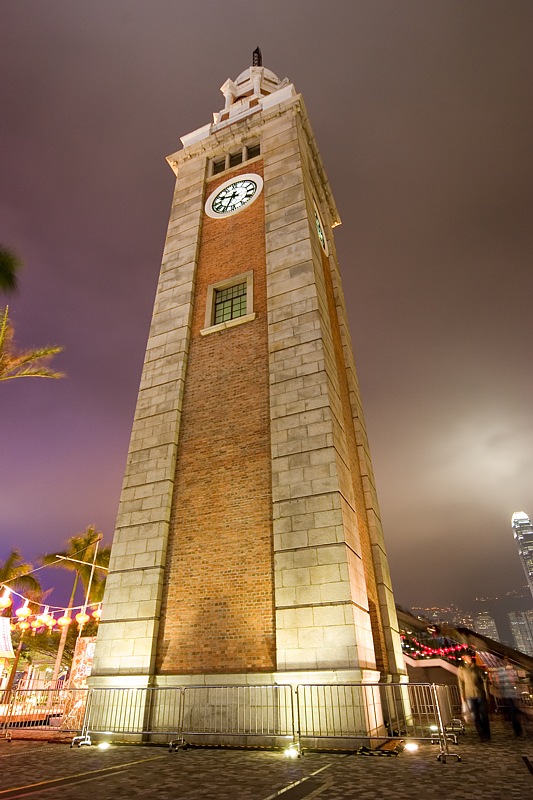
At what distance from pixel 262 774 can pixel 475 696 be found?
17.1ft

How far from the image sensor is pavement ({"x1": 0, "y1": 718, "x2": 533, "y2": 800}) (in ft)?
15.5

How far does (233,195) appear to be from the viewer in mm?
18781

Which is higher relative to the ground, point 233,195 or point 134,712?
point 233,195

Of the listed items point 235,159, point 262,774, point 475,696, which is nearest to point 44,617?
point 262,774

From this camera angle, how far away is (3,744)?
9312mm

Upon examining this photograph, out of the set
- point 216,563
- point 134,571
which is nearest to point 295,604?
point 216,563

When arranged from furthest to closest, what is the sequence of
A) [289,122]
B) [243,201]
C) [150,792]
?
1. [289,122]
2. [243,201]
3. [150,792]

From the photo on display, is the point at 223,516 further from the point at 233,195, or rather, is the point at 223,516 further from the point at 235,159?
the point at 235,159

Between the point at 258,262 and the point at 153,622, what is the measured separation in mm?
11266

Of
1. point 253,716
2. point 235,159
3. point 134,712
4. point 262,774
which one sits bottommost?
point 262,774

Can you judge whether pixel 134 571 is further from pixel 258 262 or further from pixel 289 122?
pixel 289 122

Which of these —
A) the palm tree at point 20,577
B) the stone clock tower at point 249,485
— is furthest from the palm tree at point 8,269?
the palm tree at point 20,577

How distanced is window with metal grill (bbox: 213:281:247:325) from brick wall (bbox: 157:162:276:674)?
674 millimetres

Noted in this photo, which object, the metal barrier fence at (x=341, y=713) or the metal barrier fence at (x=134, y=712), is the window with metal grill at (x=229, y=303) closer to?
the metal barrier fence at (x=134, y=712)
